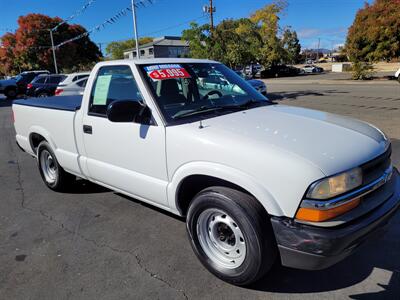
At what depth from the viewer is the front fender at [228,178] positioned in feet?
7.77

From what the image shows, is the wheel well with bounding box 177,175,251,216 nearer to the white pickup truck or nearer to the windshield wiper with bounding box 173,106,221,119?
the white pickup truck

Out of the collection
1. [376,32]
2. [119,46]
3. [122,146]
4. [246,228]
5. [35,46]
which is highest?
[119,46]

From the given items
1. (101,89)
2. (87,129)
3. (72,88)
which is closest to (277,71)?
(72,88)

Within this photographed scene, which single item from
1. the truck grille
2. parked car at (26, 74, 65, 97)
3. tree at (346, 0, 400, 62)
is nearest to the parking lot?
the truck grille

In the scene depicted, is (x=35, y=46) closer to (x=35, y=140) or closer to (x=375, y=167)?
(x=35, y=140)

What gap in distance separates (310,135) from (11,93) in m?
27.4

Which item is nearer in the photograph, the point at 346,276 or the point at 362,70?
the point at 346,276

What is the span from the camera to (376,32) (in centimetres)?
2466

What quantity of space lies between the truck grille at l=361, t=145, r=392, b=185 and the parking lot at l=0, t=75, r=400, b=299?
652 mm

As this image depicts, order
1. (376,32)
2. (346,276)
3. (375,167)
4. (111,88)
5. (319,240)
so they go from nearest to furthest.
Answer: (319,240), (375,167), (346,276), (111,88), (376,32)

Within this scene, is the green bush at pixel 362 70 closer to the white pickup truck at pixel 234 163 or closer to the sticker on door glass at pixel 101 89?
the white pickup truck at pixel 234 163

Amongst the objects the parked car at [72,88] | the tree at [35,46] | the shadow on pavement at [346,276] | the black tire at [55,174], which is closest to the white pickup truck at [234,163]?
the shadow on pavement at [346,276]

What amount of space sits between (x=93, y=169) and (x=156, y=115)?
1352 mm

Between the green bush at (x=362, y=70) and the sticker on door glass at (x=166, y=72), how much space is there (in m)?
28.4
